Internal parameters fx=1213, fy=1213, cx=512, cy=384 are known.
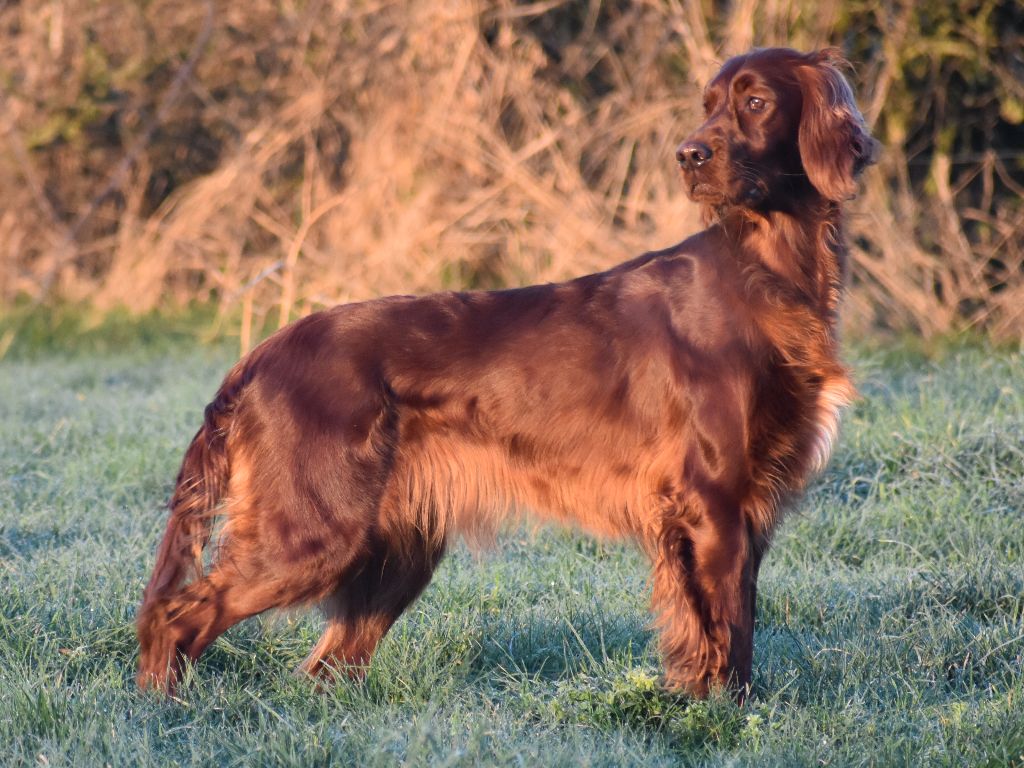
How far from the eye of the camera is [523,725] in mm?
2777

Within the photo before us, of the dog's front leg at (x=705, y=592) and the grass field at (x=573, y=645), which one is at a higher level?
the dog's front leg at (x=705, y=592)

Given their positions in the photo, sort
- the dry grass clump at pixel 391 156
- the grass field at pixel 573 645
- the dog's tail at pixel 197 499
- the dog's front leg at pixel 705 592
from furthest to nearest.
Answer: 1. the dry grass clump at pixel 391 156
2. the dog's tail at pixel 197 499
3. the dog's front leg at pixel 705 592
4. the grass field at pixel 573 645

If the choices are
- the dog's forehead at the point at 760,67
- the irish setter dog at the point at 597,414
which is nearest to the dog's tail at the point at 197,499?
the irish setter dog at the point at 597,414

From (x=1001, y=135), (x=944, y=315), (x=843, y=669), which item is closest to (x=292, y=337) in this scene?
(x=843, y=669)

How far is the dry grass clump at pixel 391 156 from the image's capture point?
7.46m

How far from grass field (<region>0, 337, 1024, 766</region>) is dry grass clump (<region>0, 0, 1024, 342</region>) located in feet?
7.64

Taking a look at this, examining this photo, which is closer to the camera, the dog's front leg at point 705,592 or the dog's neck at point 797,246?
the dog's front leg at point 705,592

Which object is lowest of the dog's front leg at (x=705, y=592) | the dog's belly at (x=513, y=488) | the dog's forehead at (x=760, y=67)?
the dog's front leg at (x=705, y=592)

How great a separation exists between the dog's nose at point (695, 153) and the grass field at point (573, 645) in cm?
124

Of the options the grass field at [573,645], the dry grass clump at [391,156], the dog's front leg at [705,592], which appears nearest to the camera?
the grass field at [573,645]

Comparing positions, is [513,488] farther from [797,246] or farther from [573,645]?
[797,246]

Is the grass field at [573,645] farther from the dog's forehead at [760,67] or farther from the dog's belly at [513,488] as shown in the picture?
the dog's forehead at [760,67]

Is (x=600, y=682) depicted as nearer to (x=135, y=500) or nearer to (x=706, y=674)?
(x=706, y=674)

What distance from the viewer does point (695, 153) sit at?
2.97 meters
